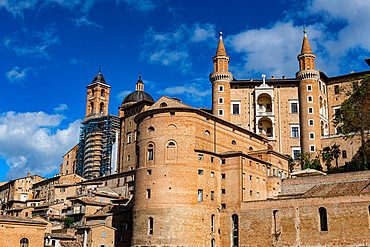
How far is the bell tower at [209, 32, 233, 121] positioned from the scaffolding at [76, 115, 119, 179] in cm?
2043

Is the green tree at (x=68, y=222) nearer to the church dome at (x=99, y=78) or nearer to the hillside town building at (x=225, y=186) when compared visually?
the hillside town building at (x=225, y=186)

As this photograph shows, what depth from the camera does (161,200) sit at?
157 ft

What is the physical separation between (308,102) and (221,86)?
45.6ft

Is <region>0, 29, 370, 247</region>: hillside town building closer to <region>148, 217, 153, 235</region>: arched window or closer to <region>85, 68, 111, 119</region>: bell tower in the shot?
<region>148, 217, 153, 235</region>: arched window

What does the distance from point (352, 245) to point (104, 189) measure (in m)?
39.5

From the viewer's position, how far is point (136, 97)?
87.6m

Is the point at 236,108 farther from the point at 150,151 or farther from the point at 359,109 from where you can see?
the point at 150,151

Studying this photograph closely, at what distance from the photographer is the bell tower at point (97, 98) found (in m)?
95.1

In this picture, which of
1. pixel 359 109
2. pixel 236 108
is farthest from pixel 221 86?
pixel 359 109

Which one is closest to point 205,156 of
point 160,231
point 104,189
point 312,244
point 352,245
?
point 160,231

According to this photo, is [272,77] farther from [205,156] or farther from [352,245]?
[352,245]

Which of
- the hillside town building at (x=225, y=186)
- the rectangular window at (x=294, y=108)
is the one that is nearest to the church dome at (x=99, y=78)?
the hillside town building at (x=225, y=186)

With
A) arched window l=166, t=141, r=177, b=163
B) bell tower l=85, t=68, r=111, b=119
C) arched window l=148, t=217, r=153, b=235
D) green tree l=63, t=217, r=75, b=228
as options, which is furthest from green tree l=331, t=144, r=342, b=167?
bell tower l=85, t=68, r=111, b=119

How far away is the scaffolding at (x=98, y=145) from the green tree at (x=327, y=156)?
119 ft
